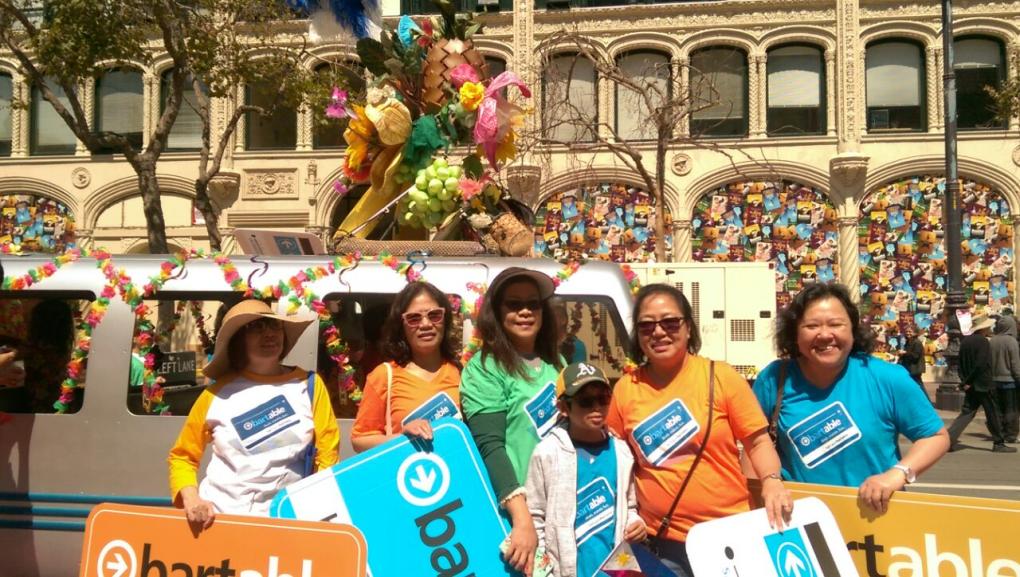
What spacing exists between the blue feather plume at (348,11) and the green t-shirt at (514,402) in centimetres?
418

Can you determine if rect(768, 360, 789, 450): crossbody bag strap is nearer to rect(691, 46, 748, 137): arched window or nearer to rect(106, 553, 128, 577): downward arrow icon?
rect(106, 553, 128, 577): downward arrow icon

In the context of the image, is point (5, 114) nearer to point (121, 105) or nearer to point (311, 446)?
point (121, 105)

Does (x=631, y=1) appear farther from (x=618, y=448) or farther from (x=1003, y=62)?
(x=618, y=448)

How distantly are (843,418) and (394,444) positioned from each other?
1.69m

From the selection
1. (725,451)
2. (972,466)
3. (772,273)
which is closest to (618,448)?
(725,451)

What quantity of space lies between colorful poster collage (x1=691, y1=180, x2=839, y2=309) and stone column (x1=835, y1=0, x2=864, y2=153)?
4.85 feet

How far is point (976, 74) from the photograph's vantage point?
2064 cm

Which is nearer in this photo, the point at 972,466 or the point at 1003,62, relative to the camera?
the point at 972,466

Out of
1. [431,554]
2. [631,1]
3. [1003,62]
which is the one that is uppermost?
[631,1]

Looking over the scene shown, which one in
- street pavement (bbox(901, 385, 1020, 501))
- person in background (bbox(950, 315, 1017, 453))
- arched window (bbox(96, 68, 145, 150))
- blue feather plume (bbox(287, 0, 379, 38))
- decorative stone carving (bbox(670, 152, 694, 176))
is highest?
arched window (bbox(96, 68, 145, 150))

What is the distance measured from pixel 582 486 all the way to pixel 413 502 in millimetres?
710

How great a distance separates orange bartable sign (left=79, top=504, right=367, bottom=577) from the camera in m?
3.26

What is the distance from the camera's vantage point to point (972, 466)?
1107 centimetres

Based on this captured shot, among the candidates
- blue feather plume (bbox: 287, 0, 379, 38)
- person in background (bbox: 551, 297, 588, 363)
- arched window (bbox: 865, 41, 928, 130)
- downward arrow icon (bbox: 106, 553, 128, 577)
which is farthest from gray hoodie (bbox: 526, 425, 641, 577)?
arched window (bbox: 865, 41, 928, 130)
